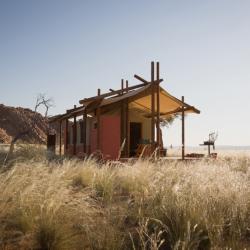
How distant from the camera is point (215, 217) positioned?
393 cm

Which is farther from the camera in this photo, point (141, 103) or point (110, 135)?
point (141, 103)

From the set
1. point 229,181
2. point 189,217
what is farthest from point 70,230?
point 229,181

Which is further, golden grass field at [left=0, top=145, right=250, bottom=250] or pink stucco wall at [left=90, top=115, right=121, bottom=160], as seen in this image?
pink stucco wall at [left=90, top=115, right=121, bottom=160]

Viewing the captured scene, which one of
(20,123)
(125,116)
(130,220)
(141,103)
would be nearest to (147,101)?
(141,103)

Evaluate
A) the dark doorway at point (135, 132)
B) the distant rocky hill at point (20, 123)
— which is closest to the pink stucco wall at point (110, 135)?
the dark doorway at point (135, 132)

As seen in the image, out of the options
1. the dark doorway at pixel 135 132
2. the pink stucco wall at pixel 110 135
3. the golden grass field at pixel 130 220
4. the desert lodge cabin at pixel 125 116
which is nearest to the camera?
the golden grass field at pixel 130 220

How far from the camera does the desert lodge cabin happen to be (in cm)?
1243

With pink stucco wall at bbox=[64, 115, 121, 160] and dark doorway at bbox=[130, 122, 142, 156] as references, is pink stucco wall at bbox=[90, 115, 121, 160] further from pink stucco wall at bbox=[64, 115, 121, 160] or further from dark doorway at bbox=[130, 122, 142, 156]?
dark doorway at bbox=[130, 122, 142, 156]

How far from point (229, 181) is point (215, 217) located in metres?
0.87

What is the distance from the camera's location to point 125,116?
13906mm

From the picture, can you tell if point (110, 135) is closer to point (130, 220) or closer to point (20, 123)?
point (130, 220)

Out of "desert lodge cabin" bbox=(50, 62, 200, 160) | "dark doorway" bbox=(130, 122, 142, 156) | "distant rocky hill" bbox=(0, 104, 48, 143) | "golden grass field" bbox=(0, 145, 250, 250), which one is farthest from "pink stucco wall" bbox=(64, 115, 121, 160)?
"distant rocky hill" bbox=(0, 104, 48, 143)

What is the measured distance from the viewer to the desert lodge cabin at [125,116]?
12430mm

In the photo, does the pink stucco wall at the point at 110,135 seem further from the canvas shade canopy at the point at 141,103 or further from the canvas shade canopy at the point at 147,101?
the canvas shade canopy at the point at 147,101
